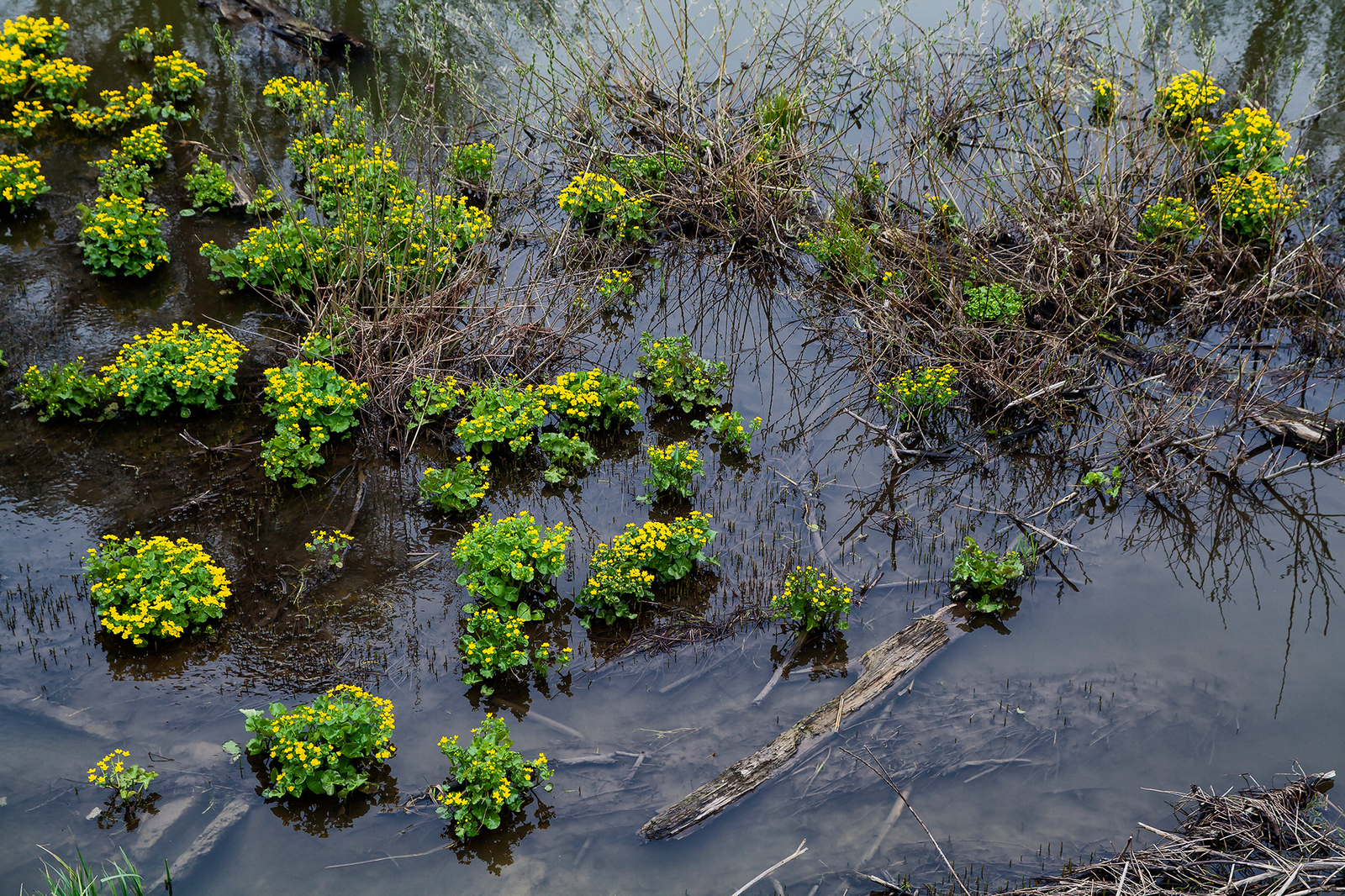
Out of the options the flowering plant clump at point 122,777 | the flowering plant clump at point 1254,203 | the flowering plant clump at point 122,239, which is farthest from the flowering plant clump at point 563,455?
the flowering plant clump at point 1254,203

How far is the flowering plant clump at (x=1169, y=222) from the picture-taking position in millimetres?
10000

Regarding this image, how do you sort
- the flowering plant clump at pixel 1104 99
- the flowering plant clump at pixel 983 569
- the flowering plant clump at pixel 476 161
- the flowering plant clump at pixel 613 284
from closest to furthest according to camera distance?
the flowering plant clump at pixel 983 569 → the flowering plant clump at pixel 613 284 → the flowering plant clump at pixel 1104 99 → the flowering plant clump at pixel 476 161

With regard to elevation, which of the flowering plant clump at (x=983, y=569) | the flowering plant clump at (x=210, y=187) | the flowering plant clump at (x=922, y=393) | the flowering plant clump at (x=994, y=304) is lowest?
the flowering plant clump at (x=983, y=569)

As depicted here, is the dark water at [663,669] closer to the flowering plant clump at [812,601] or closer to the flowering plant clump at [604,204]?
the flowering plant clump at [812,601]

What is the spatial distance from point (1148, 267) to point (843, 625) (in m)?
5.95

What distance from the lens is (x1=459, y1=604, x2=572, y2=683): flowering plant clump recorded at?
20.5 feet

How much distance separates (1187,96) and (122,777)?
1305 cm

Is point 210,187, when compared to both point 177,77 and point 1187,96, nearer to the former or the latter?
point 177,77

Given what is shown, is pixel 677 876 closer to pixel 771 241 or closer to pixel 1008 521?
pixel 1008 521

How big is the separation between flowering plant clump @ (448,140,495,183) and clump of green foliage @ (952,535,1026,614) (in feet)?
25.1

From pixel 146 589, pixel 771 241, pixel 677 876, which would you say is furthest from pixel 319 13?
pixel 677 876

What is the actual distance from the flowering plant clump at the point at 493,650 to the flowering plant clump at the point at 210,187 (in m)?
7.12

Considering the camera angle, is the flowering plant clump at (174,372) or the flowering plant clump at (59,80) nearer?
the flowering plant clump at (174,372)

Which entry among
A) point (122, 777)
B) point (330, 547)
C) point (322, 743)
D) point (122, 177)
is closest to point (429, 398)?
point (330, 547)
